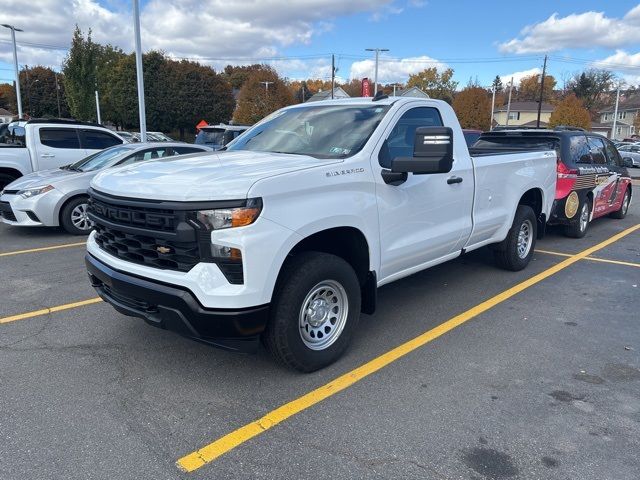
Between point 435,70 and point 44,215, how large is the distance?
9084 centimetres

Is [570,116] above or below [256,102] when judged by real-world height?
below

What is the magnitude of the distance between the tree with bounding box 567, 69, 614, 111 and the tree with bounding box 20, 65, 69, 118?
91.1 m

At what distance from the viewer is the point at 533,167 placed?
20.9ft

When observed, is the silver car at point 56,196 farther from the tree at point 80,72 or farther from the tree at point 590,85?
the tree at point 590,85

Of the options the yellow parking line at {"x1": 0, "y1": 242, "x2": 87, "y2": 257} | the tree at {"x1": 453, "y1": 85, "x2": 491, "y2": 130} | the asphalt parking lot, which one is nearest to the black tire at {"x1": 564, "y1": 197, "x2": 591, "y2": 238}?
the asphalt parking lot

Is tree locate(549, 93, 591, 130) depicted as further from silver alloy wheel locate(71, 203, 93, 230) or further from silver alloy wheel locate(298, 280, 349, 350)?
silver alloy wheel locate(298, 280, 349, 350)

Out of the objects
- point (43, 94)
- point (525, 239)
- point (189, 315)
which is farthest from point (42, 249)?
point (43, 94)

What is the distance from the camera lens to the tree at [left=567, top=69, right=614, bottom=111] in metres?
95.8

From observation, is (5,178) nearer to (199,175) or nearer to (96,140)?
(96,140)

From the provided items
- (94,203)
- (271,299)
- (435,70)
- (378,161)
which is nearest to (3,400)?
(94,203)

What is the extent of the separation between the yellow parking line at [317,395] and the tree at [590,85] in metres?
105

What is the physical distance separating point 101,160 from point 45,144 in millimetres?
2313

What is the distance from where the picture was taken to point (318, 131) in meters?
4.46

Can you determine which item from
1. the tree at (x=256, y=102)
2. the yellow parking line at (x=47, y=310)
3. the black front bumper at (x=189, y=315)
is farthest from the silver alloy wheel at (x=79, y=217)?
the tree at (x=256, y=102)
